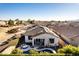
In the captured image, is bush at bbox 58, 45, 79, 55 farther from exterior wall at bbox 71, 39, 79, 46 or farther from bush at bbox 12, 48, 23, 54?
bush at bbox 12, 48, 23, 54

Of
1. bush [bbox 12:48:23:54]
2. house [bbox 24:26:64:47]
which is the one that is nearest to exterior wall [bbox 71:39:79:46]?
house [bbox 24:26:64:47]

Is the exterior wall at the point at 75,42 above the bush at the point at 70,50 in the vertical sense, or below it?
above

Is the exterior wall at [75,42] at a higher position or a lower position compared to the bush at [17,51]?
higher

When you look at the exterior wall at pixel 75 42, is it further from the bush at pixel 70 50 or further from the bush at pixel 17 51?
the bush at pixel 17 51

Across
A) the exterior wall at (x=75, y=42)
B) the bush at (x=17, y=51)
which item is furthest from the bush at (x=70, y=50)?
the bush at (x=17, y=51)

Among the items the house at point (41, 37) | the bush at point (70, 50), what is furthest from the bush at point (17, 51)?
the bush at point (70, 50)

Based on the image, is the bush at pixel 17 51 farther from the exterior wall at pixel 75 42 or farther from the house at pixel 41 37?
the exterior wall at pixel 75 42

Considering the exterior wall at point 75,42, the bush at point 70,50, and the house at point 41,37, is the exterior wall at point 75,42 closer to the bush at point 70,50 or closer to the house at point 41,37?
the bush at point 70,50

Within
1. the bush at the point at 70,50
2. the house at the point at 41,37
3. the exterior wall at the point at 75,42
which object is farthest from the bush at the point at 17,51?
the exterior wall at the point at 75,42

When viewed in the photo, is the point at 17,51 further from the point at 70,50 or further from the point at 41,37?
the point at 70,50

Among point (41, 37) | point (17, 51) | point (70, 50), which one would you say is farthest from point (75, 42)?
point (17, 51)

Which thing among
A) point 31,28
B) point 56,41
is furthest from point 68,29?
point 31,28
